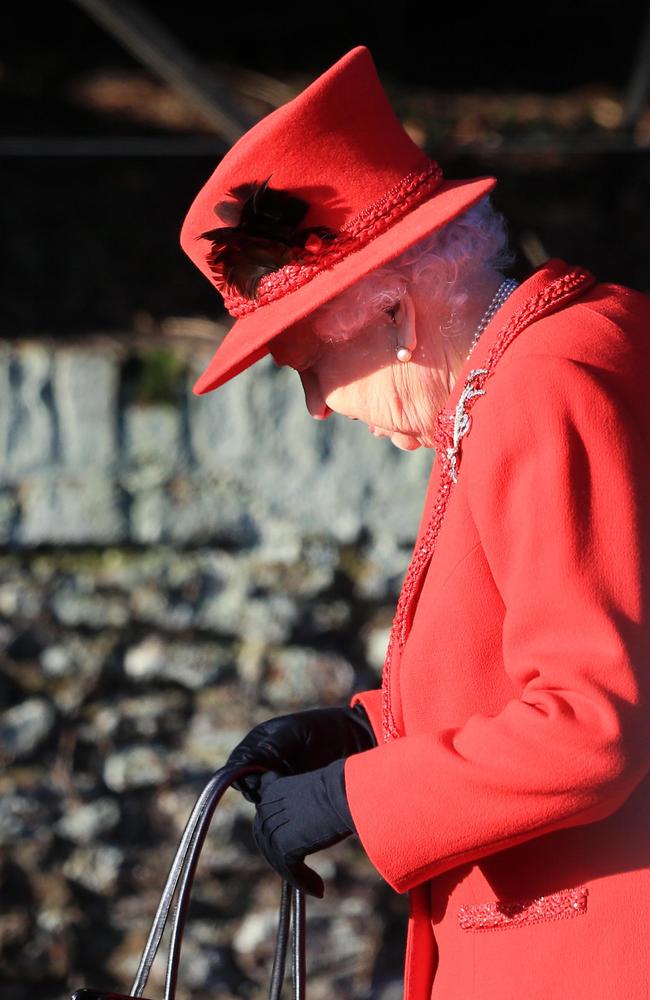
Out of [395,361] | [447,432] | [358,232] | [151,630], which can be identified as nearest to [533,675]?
[447,432]

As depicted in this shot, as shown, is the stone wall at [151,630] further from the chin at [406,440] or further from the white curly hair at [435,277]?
the white curly hair at [435,277]

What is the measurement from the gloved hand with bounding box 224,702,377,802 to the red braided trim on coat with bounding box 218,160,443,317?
58 cm

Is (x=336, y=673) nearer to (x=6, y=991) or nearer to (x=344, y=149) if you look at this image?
(x=6, y=991)

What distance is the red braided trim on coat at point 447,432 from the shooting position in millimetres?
1258

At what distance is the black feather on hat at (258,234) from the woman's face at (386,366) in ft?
0.26

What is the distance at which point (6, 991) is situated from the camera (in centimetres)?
306

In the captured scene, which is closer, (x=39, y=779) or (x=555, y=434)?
(x=555, y=434)

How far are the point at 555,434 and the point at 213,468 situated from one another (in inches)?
78.3

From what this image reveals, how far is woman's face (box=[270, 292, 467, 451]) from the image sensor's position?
4.32ft

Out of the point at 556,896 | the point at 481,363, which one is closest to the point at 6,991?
the point at 556,896

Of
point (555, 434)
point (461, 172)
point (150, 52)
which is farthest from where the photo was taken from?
point (461, 172)

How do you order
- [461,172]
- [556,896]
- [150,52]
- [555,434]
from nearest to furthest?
[555,434], [556,896], [150,52], [461,172]

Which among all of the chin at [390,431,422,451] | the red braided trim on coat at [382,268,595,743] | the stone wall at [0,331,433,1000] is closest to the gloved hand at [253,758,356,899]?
the red braided trim on coat at [382,268,595,743]

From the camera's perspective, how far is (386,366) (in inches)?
52.7
